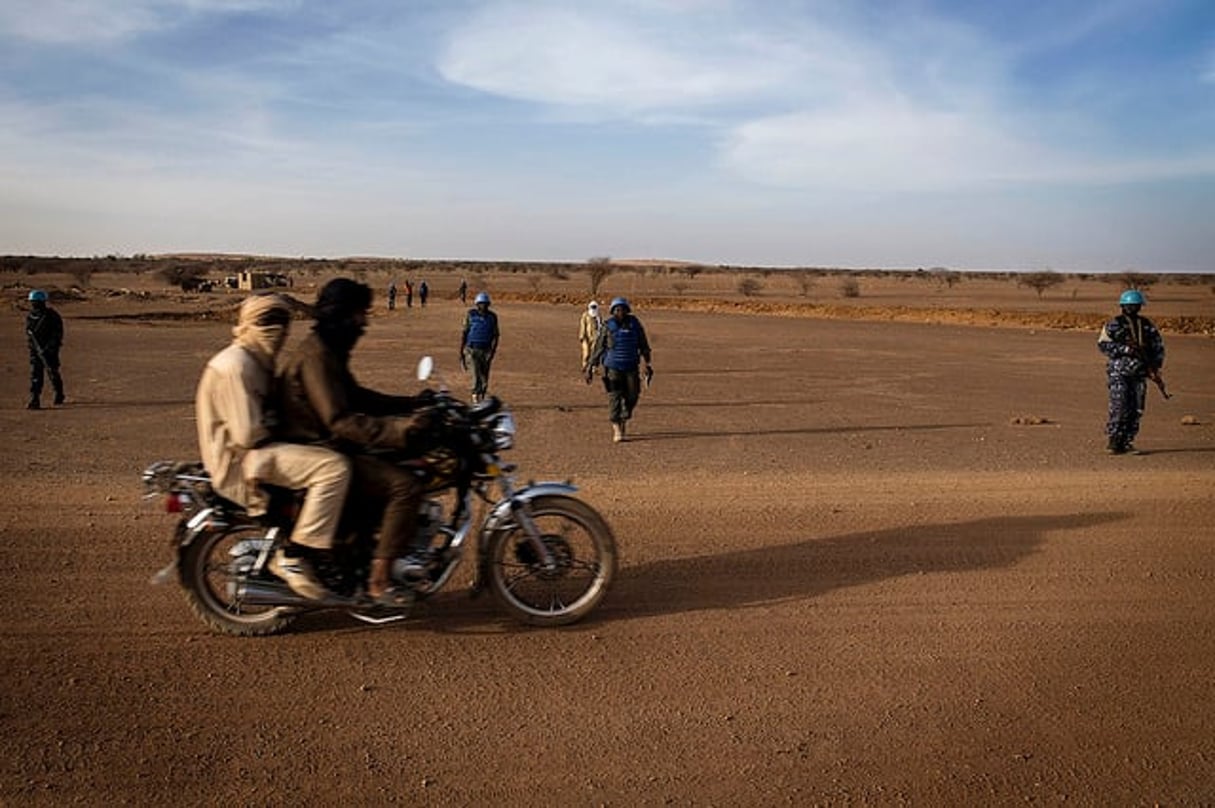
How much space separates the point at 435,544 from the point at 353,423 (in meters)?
0.91

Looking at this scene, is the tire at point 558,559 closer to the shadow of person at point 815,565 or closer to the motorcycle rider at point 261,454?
the shadow of person at point 815,565

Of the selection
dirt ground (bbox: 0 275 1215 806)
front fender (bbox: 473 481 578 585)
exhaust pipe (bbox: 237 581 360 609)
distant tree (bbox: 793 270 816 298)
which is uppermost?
distant tree (bbox: 793 270 816 298)

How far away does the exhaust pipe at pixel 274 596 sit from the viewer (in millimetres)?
5086

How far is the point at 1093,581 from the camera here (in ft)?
20.8

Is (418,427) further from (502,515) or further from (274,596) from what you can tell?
(274,596)

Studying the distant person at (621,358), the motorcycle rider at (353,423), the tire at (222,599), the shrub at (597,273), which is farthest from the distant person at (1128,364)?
the shrub at (597,273)

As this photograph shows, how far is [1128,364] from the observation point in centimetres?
1179

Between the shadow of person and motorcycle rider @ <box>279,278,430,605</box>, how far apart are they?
4.27ft

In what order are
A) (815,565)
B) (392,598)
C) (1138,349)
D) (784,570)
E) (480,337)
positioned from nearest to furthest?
(392,598) → (784,570) → (815,565) → (1138,349) → (480,337)

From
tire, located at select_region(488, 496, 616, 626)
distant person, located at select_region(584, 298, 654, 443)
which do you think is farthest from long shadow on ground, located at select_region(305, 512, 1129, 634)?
distant person, located at select_region(584, 298, 654, 443)

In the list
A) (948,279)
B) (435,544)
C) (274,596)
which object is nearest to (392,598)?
(435,544)

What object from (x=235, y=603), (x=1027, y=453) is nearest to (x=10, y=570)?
(x=235, y=603)

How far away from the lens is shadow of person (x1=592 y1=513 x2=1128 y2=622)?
592 cm

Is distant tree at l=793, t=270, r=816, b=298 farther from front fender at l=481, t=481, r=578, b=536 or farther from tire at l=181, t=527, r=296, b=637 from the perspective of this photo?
tire at l=181, t=527, r=296, b=637
